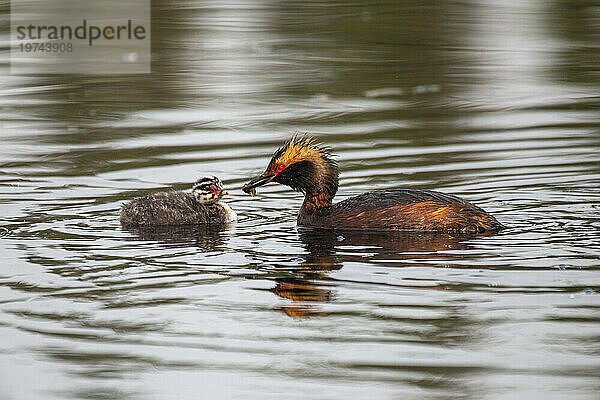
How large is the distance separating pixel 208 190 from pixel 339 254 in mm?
2083

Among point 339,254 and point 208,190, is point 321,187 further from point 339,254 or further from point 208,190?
point 339,254

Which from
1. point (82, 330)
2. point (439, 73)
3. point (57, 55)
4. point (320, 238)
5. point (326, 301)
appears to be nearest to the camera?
point (82, 330)

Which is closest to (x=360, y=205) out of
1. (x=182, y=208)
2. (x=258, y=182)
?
(x=258, y=182)

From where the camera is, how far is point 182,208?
10.3 m

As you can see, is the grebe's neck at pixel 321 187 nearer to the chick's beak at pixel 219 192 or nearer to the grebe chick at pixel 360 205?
the grebe chick at pixel 360 205

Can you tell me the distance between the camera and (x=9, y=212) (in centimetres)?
1044

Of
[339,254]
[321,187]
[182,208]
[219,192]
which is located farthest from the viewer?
[219,192]

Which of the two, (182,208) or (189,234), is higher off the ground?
(182,208)

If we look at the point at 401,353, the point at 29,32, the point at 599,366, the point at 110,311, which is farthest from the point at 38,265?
the point at 29,32

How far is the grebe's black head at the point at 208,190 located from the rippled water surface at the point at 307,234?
11.3 inches

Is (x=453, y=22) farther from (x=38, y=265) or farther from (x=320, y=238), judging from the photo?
(x=38, y=265)

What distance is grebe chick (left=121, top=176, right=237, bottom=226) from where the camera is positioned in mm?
10039

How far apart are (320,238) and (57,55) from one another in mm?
11444

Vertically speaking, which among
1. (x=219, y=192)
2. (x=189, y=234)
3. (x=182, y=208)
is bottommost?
(x=189, y=234)
